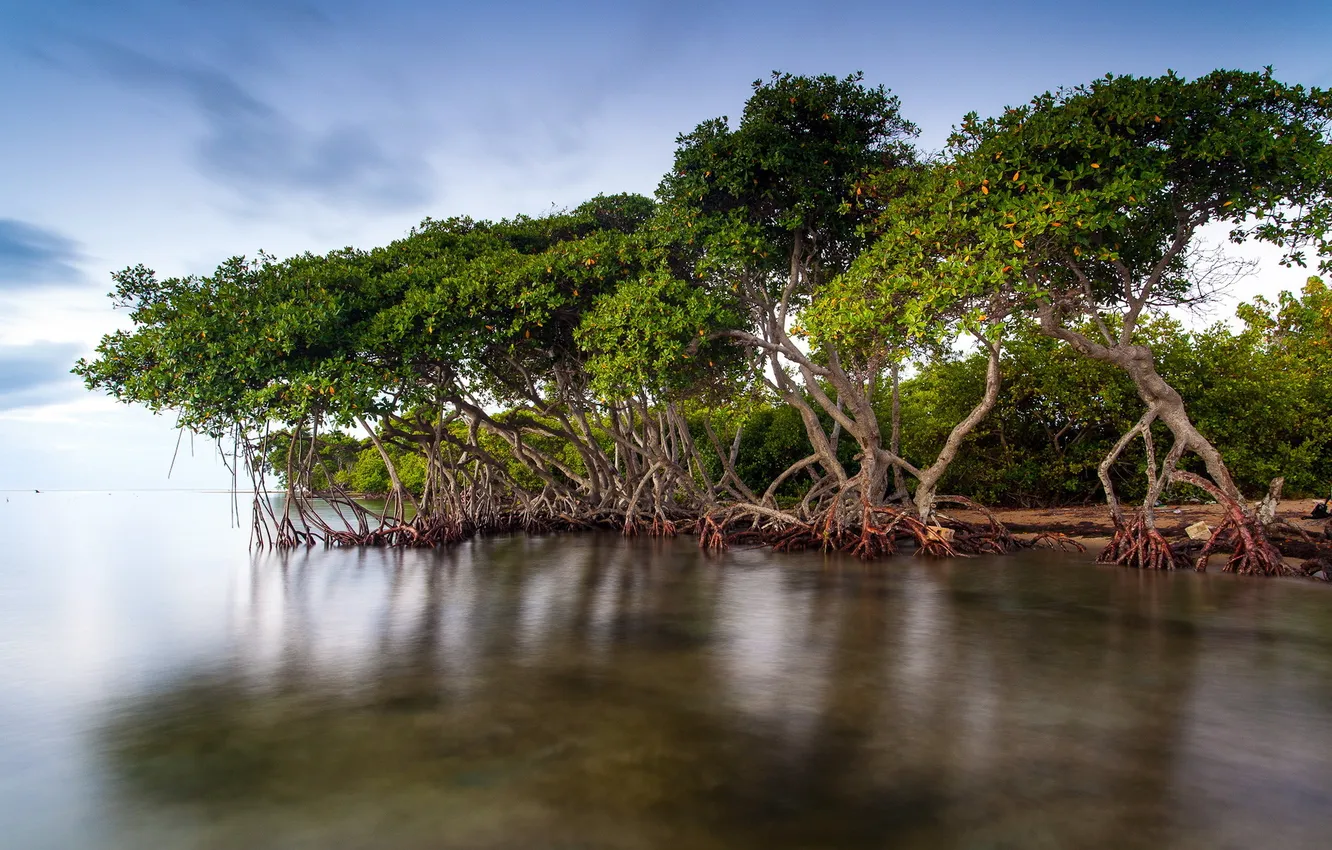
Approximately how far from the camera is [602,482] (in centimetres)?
1858

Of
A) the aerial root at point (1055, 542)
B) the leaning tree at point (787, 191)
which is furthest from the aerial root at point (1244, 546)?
the leaning tree at point (787, 191)

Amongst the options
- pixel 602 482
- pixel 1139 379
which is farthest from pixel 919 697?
pixel 602 482

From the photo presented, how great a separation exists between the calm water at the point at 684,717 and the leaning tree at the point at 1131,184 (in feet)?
12.3

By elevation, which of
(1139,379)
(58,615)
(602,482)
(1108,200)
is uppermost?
(1108,200)

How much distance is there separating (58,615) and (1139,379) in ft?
48.8

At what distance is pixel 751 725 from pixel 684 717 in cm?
43

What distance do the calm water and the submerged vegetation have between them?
3.30m

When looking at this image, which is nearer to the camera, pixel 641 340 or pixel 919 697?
pixel 919 697

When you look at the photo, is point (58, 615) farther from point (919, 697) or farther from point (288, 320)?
point (919, 697)

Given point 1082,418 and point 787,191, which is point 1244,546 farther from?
point 787,191

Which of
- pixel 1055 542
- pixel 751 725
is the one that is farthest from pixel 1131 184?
pixel 751 725

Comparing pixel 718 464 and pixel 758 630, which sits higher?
pixel 718 464

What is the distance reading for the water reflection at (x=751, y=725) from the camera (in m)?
3.50

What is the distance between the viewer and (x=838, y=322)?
1030cm
